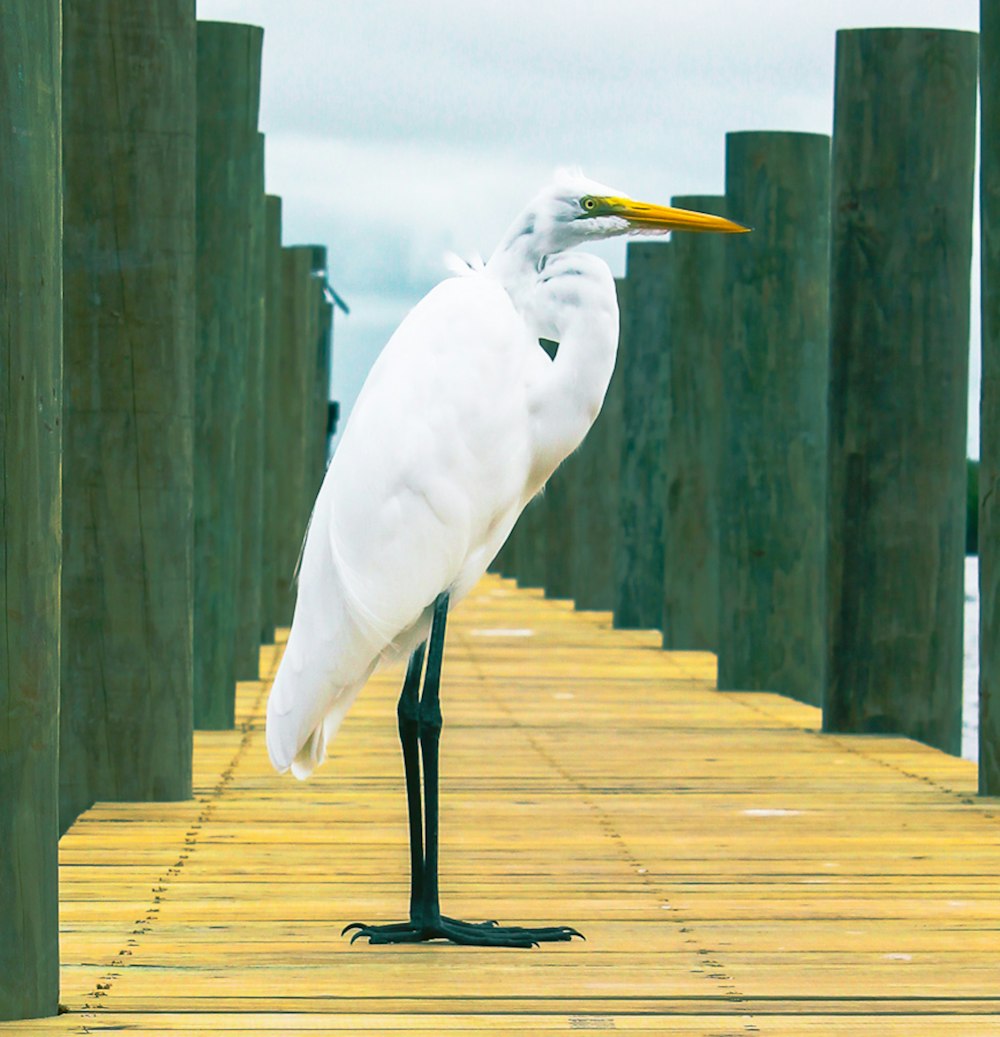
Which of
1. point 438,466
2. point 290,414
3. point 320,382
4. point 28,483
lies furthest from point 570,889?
point 320,382

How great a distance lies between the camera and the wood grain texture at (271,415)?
1132cm

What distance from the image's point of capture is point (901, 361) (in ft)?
23.9

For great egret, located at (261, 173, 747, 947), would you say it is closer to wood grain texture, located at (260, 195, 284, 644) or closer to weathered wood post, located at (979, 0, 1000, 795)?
weathered wood post, located at (979, 0, 1000, 795)

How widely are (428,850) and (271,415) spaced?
813 cm

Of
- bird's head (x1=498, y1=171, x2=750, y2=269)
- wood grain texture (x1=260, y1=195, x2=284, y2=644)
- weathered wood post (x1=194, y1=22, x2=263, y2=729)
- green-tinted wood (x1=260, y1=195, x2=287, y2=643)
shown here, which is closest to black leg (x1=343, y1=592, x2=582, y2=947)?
bird's head (x1=498, y1=171, x2=750, y2=269)

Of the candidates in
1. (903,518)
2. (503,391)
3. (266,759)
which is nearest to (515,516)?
(503,391)

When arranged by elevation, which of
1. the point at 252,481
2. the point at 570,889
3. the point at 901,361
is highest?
the point at 901,361

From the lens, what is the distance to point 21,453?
3223 millimetres

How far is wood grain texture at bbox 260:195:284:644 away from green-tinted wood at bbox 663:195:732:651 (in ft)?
7.59

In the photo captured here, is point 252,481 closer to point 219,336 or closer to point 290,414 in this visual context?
point 219,336

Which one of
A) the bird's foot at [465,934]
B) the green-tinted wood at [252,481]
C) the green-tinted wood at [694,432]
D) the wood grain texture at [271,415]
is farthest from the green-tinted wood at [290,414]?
the bird's foot at [465,934]

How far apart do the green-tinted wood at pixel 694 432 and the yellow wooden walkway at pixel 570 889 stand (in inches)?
133

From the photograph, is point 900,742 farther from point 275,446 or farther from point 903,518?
point 275,446

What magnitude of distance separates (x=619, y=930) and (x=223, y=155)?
417 cm
